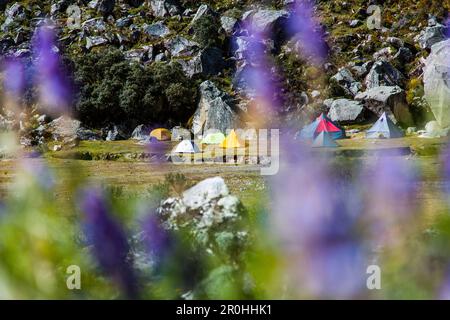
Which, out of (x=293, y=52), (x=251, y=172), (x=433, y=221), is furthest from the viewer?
(x=293, y=52)

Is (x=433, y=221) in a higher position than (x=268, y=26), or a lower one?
lower

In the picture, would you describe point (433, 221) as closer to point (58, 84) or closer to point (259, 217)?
point (259, 217)

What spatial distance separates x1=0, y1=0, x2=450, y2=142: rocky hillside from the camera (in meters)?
40.7

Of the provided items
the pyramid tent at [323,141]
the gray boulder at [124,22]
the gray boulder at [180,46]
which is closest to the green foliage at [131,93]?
the gray boulder at [180,46]

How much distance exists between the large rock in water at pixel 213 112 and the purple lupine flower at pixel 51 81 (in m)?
11.0

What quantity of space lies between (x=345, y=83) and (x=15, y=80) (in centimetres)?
2810

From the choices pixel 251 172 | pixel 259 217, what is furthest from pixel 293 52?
pixel 259 217

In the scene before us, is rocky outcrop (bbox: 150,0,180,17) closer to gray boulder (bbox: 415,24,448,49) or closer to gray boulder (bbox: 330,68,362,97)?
gray boulder (bbox: 330,68,362,97)

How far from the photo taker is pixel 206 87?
4259 cm

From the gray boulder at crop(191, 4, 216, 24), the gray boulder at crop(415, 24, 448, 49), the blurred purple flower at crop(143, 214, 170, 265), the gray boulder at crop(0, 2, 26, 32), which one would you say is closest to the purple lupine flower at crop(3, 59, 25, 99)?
the gray boulder at crop(0, 2, 26, 32)

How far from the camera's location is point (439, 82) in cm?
3428
